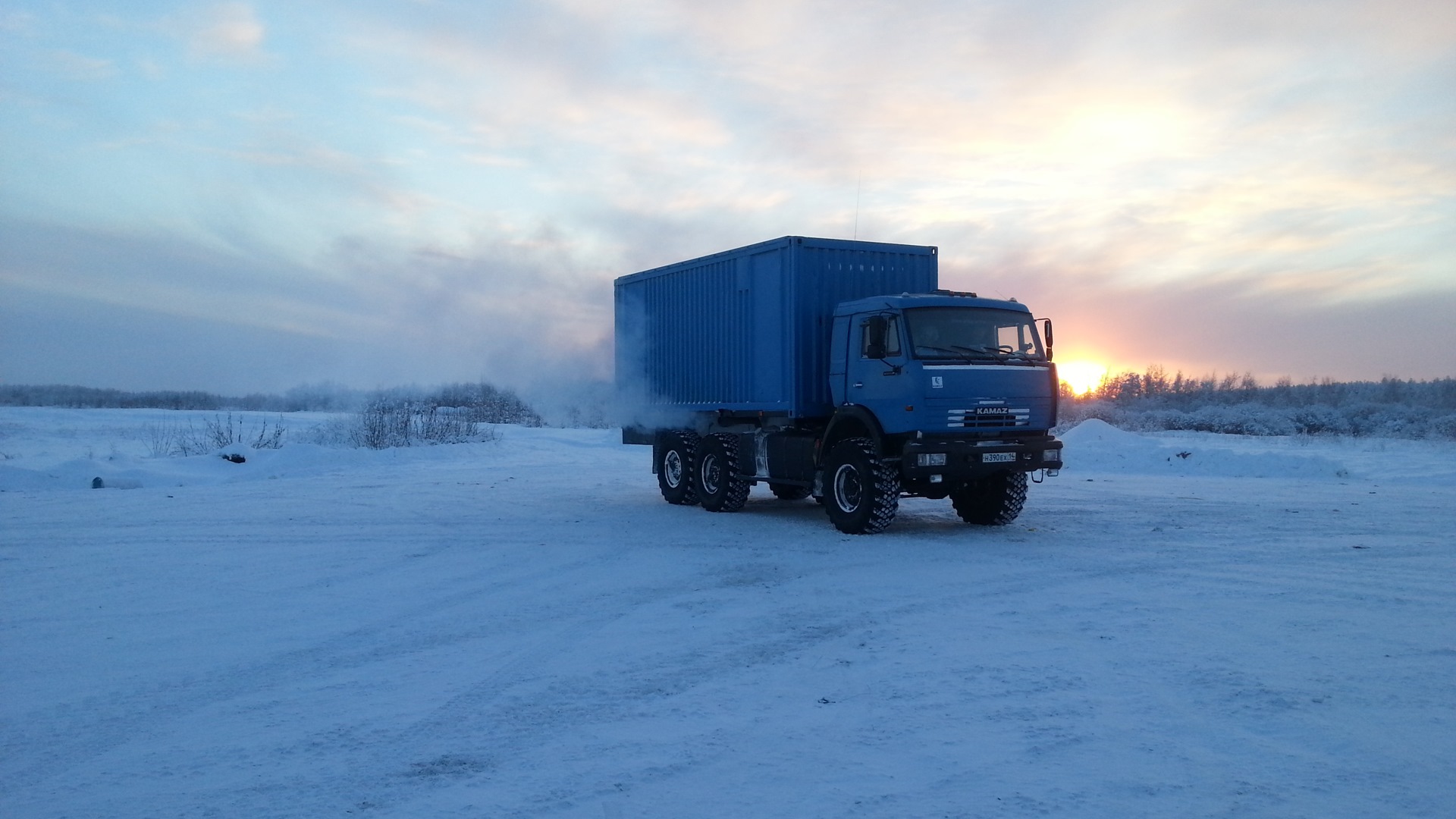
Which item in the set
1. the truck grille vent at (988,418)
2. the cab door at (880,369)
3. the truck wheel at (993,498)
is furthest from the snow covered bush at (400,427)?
the truck grille vent at (988,418)

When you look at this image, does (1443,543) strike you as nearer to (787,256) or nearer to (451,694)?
(787,256)

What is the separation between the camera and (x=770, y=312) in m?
14.2

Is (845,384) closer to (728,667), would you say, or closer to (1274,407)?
(728,667)

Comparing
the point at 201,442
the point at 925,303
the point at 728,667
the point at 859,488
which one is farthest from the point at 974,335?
the point at 201,442

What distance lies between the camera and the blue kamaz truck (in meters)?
12.3

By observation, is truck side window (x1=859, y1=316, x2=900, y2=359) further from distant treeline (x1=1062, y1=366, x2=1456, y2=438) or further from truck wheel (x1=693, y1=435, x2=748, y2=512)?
distant treeline (x1=1062, y1=366, x2=1456, y2=438)

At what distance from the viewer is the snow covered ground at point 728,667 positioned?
431 cm

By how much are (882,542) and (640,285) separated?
25.7 feet

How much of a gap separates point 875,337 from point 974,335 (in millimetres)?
1264

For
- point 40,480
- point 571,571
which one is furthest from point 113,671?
point 40,480

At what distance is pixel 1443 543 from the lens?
11.1 meters

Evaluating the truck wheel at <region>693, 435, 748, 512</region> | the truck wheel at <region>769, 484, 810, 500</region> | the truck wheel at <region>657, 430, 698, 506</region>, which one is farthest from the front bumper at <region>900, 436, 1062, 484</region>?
the truck wheel at <region>657, 430, 698, 506</region>

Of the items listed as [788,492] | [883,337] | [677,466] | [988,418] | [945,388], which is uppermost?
[883,337]

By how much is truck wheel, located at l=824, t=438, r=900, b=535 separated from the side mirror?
1.13m
